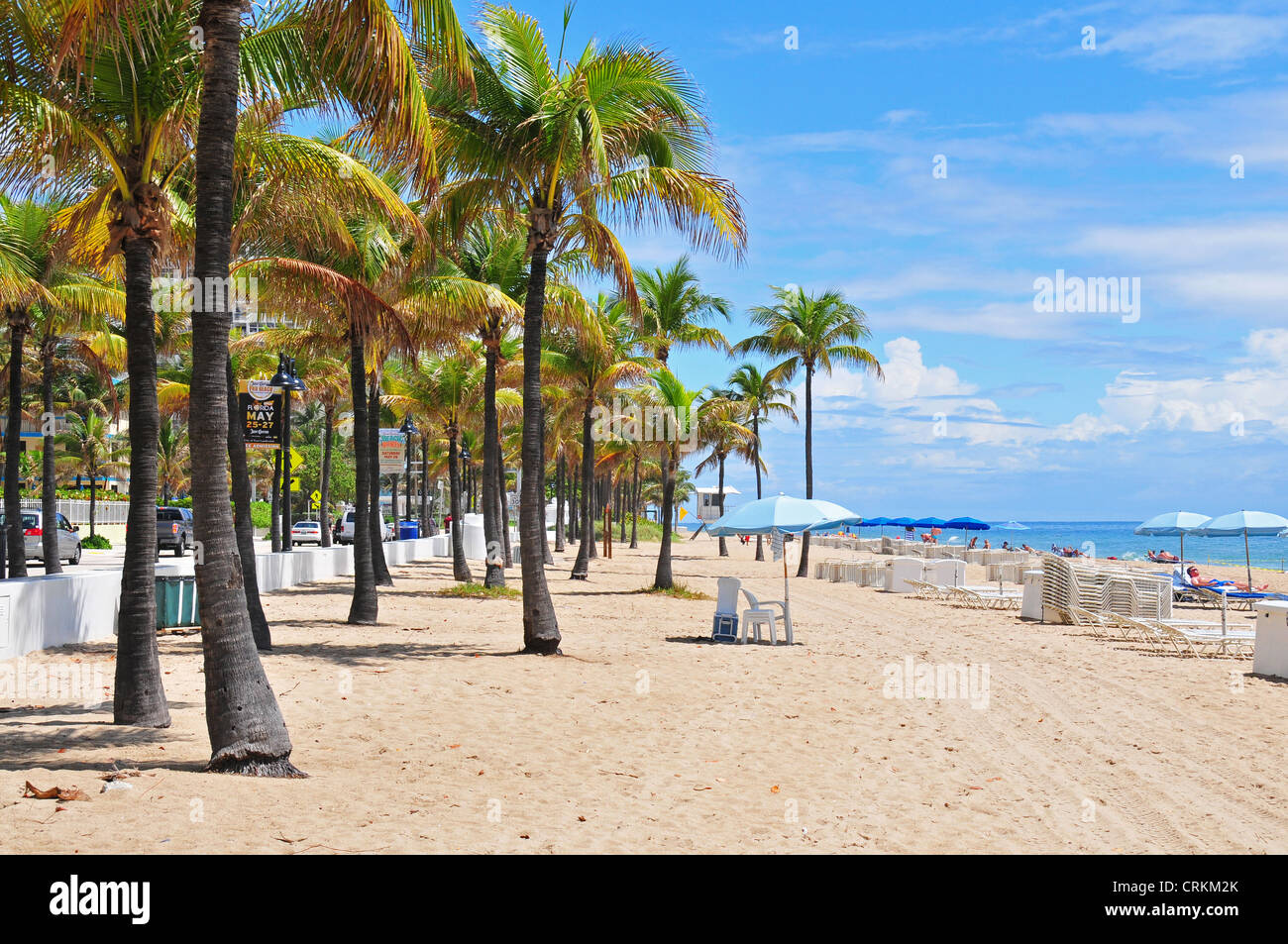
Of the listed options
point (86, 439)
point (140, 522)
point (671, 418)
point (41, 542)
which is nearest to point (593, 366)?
point (671, 418)

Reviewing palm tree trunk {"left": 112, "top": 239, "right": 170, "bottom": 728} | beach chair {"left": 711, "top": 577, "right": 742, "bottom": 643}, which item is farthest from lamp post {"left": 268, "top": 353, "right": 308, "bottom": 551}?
palm tree trunk {"left": 112, "top": 239, "right": 170, "bottom": 728}

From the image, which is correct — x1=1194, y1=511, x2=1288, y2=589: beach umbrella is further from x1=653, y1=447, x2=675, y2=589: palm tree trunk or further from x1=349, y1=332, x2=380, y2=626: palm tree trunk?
x1=349, y1=332, x2=380, y2=626: palm tree trunk

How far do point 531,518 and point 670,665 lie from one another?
2.91 meters

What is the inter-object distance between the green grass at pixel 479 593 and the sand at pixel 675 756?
673 cm

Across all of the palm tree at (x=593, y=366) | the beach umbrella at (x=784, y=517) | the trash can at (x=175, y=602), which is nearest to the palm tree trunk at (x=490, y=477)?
the palm tree at (x=593, y=366)

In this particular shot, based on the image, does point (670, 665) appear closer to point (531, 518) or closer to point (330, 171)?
point (531, 518)

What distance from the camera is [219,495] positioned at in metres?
7.36

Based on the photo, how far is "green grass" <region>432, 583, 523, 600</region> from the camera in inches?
897

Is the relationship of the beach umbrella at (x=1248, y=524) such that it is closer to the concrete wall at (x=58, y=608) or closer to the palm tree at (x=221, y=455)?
the concrete wall at (x=58, y=608)

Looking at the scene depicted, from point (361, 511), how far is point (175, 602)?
10.9 ft

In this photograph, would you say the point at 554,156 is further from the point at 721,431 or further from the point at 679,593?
the point at 721,431

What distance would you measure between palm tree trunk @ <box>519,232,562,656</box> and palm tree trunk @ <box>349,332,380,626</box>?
3766mm
